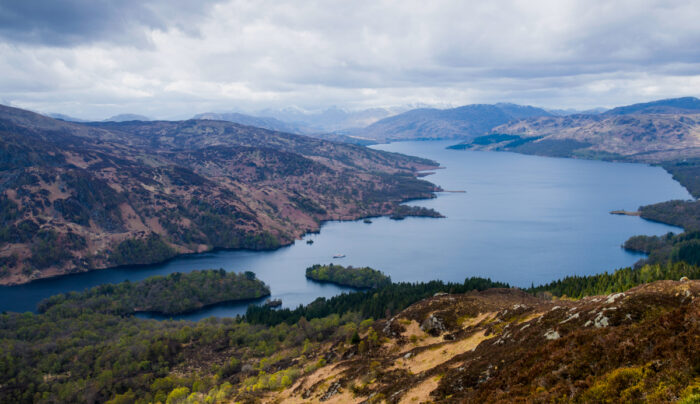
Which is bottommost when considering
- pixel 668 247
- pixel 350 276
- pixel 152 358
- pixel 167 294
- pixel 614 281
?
pixel 167 294

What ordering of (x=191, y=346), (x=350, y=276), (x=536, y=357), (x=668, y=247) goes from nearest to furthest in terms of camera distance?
(x=536, y=357), (x=191, y=346), (x=350, y=276), (x=668, y=247)

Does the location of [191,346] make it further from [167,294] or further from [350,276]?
[350,276]

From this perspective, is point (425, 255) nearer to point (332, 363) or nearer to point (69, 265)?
point (332, 363)

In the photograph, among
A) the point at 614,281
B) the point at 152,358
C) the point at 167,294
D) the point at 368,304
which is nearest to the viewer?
the point at 614,281

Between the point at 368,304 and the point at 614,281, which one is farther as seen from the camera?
the point at 368,304

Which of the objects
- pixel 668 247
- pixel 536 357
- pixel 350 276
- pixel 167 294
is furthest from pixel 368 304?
pixel 668 247

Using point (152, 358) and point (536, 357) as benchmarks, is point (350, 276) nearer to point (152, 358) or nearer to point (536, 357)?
point (152, 358)

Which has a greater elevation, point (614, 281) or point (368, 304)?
point (614, 281)
